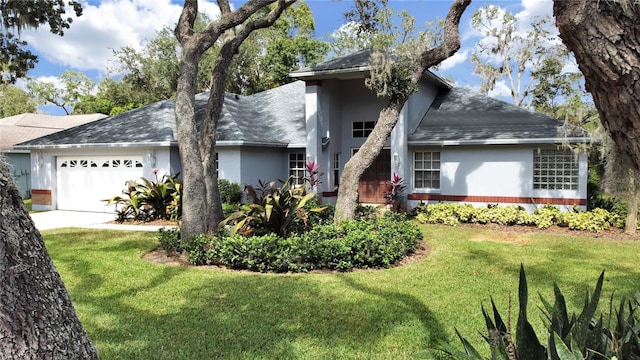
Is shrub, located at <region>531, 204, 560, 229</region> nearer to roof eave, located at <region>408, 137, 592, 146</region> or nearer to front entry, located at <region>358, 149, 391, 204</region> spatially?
roof eave, located at <region>408, 137, 592, 146</region>

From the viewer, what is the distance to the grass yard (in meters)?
4.52

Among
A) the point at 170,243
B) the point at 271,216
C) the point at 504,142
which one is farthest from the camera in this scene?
the point at 504,142

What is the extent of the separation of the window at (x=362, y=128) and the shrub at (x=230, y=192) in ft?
17.5

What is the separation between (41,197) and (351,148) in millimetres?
12318

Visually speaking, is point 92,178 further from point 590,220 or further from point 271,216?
point 590,220

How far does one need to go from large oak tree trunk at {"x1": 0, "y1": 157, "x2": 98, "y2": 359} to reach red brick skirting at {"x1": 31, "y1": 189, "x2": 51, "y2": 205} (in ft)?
56.2

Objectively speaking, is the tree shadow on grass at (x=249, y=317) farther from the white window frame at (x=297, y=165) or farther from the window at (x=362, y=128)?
the window at (x=362, y=128)

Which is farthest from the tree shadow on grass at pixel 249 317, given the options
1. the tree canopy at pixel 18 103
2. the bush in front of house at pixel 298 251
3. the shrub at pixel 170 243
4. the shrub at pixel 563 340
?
the tree canopy at pixel 18 103

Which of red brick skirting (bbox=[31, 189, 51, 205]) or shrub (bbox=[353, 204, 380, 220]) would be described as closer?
shrub (bbox=[353, 204, 380, 220])

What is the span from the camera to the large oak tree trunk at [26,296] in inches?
77.3

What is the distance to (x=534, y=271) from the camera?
25.0 ft

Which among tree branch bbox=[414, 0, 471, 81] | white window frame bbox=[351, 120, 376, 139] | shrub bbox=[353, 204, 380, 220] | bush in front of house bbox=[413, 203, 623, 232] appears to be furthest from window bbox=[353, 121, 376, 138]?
tree branch bbox=[414, 0, 471, 81]

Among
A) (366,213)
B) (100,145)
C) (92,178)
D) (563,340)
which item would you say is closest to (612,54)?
(563,340)

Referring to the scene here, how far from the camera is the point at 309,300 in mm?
5938
